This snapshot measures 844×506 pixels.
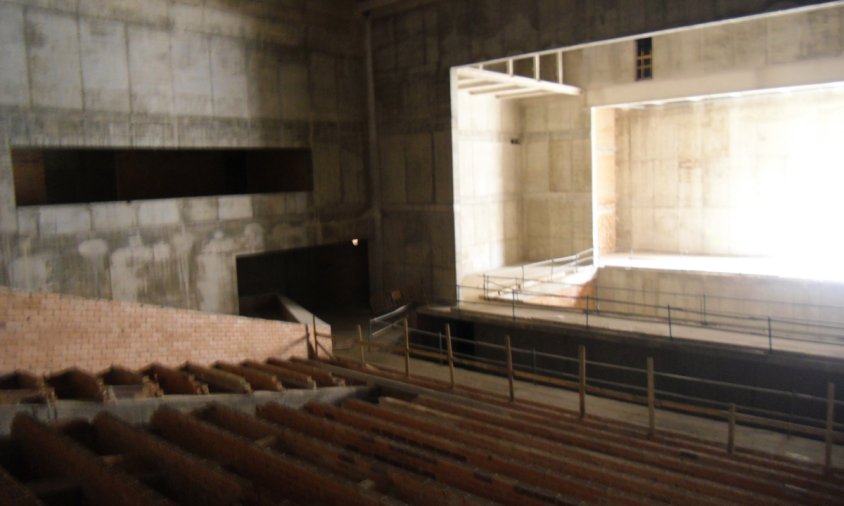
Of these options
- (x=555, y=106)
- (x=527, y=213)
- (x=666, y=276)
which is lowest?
(x=666, y=276)

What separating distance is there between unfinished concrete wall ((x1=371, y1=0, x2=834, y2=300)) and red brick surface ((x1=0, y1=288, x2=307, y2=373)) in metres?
A: 6.32

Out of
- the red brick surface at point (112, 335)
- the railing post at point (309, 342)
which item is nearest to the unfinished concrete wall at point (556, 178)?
the railing post at point (309, 342)

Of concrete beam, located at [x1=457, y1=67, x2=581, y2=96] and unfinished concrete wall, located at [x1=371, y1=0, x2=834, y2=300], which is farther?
concrete beam, located at [x1=457, y1=67, x2=581, y2=96]

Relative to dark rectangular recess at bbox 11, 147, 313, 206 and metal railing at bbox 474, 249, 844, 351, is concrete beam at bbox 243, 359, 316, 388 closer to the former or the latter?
metal railing at bbox 474, 249, 844, 351

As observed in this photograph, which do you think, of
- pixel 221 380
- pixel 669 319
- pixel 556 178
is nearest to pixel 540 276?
pixel 556 178

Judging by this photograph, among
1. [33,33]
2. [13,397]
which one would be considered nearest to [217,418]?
[13,397]

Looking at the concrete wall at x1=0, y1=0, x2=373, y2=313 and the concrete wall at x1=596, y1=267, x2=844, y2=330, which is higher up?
the concrete wall at x1=0, y1=0, x2=373, y2=313

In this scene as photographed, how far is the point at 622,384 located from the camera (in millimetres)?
10094

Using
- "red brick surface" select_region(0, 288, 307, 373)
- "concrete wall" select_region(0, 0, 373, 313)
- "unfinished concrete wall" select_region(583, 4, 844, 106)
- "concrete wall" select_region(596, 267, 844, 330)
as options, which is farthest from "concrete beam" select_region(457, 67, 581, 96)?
"red brick surface" select_region(0, 288, 307, 373)

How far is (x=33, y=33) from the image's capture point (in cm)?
1225

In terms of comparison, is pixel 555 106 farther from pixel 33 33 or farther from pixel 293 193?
pixel 33 33

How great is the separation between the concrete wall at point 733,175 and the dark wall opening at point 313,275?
10.5m

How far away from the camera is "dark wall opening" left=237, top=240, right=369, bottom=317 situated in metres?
20.8

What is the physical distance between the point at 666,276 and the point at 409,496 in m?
17.2
